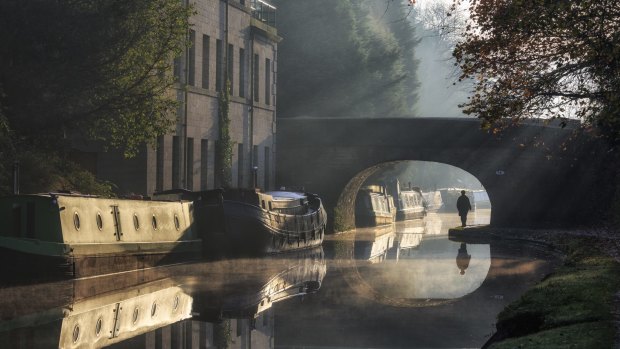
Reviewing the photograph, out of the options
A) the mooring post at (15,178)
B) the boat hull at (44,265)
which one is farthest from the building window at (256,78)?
the boat hull at (44,265)

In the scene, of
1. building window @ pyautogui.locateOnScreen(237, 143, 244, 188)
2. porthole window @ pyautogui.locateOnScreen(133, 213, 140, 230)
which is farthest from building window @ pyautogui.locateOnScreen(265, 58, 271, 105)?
porthole window @ pyautogui.locateOnScreen(133, 213, 140, 230)

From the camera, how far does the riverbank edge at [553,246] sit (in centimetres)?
1102

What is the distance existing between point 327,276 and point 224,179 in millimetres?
17594

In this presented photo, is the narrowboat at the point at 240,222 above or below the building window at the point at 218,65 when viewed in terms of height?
below

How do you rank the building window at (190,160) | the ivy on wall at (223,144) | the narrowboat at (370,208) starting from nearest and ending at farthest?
the building window at (190,160) < the ivy on wall at (223,144) < the narrowboat at (370,208)

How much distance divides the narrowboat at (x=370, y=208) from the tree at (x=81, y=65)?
1208 inches

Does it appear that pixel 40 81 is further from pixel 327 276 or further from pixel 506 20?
pixel 506 20

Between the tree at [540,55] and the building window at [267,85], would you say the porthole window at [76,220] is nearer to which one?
the tree at [540,55]

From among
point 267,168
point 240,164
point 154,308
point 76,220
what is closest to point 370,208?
point 267,168

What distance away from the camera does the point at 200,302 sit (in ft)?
50.2

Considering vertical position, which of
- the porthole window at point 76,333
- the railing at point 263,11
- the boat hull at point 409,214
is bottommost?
the porthole window at point 76,333

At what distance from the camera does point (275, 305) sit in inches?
601

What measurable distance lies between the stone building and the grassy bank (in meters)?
17.5

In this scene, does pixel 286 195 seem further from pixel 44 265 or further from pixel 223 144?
pixel 44 265
